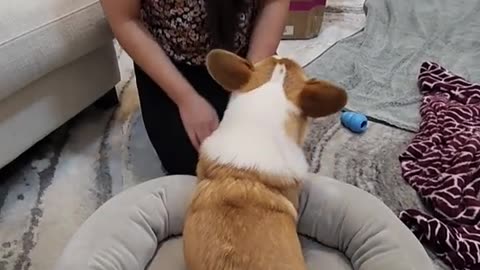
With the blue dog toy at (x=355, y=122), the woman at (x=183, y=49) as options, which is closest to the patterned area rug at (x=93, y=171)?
the blue dog toy at (x=355, y=122)

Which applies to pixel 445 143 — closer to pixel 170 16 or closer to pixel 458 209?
pixel 458 209

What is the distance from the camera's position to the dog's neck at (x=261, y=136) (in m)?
0.86

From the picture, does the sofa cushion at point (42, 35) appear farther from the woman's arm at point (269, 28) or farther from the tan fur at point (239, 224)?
the tan fur at point (239, 224)

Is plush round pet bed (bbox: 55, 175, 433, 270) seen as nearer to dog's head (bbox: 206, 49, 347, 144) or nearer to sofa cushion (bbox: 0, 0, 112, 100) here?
dog's head (bbox: 206, 49, 347, 144)

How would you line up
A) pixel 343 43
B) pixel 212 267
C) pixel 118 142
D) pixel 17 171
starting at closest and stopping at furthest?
pixel 212 267, pixel 17 171, pixel 118 142, pixel 343 43

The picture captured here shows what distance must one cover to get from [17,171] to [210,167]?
66cm

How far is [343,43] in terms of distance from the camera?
187cm

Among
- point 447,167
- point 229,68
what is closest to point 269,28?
point 229,68

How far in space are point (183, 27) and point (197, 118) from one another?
20 cm

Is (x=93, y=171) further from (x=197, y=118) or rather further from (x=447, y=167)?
(x=447, y=167)

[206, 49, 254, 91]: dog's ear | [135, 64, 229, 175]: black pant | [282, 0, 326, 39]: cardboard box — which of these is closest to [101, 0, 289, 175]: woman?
[135, 64, 229, 175]: black pant

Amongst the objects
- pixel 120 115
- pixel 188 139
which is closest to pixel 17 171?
pixel 120 115

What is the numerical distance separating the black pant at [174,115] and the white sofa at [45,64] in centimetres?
15

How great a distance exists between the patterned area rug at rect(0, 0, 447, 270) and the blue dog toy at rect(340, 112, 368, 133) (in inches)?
0.7
